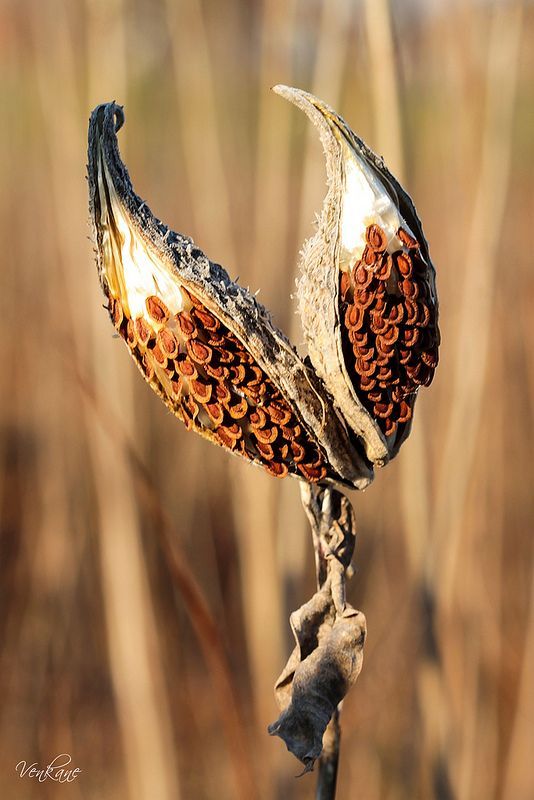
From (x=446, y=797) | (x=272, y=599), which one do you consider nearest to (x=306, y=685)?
(x=446, y=797)

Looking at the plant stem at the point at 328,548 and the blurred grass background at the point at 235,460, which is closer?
the plant stem at the point at 328,548

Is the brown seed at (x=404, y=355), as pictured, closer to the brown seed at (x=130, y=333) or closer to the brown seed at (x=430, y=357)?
the brown seed at (x=430, y=357)

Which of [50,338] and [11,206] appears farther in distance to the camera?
[11,206]

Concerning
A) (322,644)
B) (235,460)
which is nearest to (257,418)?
(322,644)

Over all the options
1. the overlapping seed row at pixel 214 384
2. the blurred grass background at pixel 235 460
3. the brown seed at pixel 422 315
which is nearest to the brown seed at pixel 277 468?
the overlapping seed row at pixel 214 384

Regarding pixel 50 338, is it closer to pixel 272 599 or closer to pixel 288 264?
pixel 288 264

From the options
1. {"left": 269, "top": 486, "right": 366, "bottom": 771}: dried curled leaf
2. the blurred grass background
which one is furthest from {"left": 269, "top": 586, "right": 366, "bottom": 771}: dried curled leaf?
the blurred grass background

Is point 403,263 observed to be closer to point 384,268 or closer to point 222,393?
point 384,268
